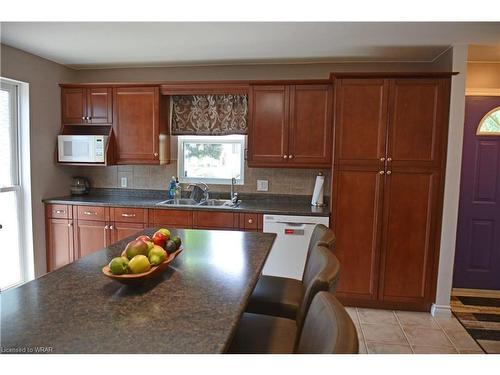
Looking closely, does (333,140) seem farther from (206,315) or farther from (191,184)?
(206,315)

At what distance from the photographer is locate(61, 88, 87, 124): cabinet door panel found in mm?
3715

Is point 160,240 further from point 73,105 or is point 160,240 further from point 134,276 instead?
point 73,105

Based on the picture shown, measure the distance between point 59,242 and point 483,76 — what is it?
4.72 m

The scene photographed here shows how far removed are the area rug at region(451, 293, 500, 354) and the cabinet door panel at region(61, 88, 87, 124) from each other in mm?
4249

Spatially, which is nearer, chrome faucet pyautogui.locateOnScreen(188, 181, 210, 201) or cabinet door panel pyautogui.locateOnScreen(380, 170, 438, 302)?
cabinet door panel pyautogui.locateOnScreen(380, 170, 438, 302)

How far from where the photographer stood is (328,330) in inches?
34.9

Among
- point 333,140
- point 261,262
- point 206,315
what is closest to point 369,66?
point 333,140

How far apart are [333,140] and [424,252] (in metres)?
1.29

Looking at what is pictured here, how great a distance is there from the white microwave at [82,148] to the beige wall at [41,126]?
0.11 m

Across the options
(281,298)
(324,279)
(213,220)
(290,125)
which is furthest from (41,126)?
(324,279)

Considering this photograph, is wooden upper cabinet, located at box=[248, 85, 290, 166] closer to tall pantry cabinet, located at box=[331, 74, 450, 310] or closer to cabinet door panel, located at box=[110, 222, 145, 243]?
tall pantry cabinet, located at box=[331, 74, 450, 310]

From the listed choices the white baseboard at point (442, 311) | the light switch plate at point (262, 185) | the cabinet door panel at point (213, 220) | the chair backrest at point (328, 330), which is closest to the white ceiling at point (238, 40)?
the light switch plate at point (262, 185)

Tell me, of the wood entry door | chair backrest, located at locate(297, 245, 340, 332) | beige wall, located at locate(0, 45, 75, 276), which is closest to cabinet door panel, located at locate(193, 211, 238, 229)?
beige wall, located at locate(0, 45, 75, 276)

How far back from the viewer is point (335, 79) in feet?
9.93
